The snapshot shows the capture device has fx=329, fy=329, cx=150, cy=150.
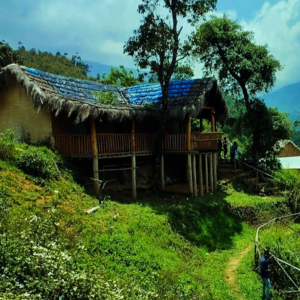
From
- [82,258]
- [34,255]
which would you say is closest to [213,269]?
[82,258]

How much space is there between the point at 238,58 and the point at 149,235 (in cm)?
1619

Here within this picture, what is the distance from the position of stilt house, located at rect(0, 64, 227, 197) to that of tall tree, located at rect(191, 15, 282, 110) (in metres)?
4.97

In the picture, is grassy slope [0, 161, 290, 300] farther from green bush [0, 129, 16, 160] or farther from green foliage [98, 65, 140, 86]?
green foliage [98, 65, 140, 86]

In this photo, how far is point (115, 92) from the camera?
20094 millimetres

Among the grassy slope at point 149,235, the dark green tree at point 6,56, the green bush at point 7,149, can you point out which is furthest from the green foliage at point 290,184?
the dark green tree at point 6,56

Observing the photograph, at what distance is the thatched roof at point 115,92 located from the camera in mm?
14172

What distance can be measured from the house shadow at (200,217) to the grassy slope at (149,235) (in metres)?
0.05

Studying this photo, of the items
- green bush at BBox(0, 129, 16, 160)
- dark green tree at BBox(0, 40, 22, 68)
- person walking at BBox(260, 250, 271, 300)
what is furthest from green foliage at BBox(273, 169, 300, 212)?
dark green tree at BBox(0, 40, 22, 68)

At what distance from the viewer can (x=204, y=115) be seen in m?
22.5

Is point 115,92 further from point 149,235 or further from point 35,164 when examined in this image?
point 149,235

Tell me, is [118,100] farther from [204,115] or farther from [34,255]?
[34,255]

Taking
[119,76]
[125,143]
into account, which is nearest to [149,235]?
[125,143]

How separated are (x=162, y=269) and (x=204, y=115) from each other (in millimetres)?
14655

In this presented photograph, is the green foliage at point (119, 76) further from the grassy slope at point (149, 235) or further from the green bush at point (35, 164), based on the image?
the green bush at point (35, 164)
